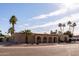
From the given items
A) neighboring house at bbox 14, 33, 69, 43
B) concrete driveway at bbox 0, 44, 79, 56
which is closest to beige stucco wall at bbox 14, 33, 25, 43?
neighboring house at bbox 14, 33, 69, 43

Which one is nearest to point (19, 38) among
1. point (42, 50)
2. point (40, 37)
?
point (40, 37)

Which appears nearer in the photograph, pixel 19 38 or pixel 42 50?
pixel 42 50

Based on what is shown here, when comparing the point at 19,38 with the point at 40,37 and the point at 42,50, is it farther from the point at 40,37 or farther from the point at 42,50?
the point at 42,50

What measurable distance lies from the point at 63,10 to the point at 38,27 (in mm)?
928

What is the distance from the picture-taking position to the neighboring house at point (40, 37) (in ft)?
40.2

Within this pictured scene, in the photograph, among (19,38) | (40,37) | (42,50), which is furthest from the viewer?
(40,37)

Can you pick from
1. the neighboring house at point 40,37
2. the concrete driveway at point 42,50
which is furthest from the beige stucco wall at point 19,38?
the concrete driveway at point 42,50

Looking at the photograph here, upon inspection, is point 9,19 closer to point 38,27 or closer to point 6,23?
point 6,23

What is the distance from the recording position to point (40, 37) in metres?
12.7

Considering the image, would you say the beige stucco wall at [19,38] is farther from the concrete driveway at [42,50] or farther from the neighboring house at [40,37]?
the concrete driveway at [42,50]

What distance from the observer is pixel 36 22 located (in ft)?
37.2

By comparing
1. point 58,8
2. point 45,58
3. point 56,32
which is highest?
point 58,8

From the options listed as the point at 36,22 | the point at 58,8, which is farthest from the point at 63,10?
the point at 36,22

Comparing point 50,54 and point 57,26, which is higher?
point 57,26
